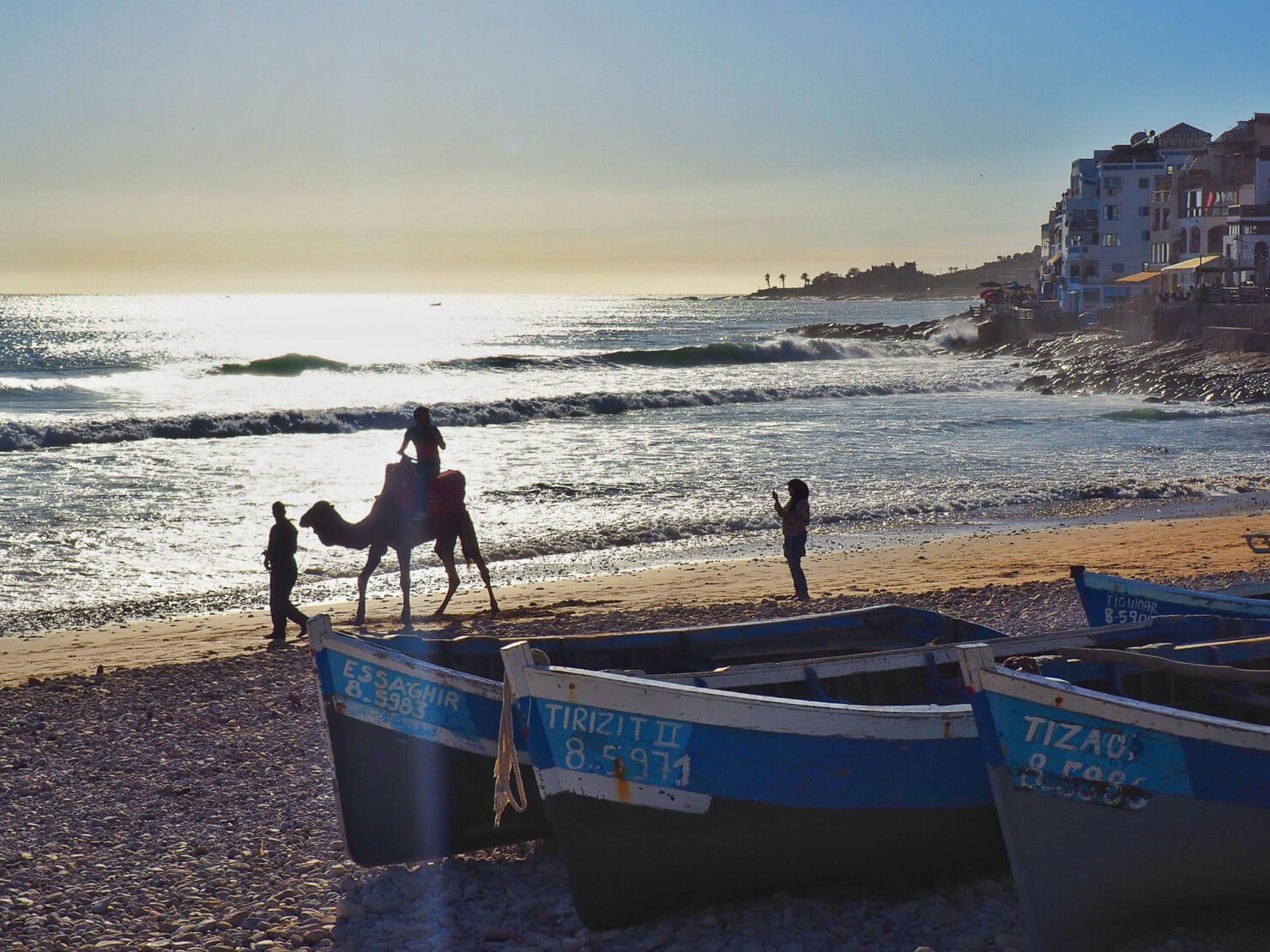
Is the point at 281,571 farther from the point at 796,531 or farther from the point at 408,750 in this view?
the point at 408,750

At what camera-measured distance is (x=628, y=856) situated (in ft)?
19.1

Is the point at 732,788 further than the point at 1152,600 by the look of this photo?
No

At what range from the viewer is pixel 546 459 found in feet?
95.6

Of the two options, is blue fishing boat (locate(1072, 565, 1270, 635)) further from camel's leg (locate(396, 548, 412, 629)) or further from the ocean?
the ocean

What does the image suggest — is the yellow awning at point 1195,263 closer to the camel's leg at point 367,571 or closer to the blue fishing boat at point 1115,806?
the camel's leg at point 367,571

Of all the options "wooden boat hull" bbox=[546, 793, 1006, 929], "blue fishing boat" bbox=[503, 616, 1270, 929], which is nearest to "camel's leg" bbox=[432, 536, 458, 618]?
"blue fishing boat" bbox=[503, 616, 1270, 929]

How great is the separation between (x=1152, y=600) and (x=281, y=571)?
7.77m

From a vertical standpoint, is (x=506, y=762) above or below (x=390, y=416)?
below

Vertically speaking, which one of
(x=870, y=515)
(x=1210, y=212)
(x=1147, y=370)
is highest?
(x=1210, y=212)

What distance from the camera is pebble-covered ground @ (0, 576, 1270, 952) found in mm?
5887

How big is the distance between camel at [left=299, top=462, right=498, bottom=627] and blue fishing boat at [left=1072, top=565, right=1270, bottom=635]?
5764mm

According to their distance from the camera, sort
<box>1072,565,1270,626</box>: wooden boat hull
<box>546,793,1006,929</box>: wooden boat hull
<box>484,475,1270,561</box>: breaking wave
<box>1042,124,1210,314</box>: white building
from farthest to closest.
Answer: <box>1042,124,1210,314</box>: white building → <box>484,475,1270,561</box>: breaking wave → <box>1072,565,1270,626</box>: wooden boat hull → <box>546,793,1006,929</box>: wooden boat hull

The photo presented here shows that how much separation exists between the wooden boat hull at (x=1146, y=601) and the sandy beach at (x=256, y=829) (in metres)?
2.72

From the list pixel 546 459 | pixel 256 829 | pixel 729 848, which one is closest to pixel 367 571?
pixel 256 829
